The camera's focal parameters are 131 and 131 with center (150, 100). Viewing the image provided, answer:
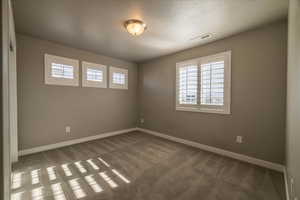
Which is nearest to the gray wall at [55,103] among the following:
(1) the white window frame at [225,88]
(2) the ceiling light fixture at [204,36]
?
(1) the white window frame at [225,88]

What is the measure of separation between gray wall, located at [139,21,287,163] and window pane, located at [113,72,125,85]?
212cm

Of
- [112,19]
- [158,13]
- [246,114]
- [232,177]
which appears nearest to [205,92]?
[246,114]

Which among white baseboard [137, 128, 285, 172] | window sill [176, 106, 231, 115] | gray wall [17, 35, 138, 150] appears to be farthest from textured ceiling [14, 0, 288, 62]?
white baseboard [137, 128, 285, 172]

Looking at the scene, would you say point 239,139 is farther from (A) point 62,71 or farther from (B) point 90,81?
(A) point 62,71

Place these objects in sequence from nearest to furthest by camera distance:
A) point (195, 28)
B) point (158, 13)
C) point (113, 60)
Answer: point (158, 13) → point (195, 28) → point (113, 60)

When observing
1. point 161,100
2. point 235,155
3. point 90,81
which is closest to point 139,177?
point 235,155

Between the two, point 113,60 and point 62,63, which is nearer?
point 62,63

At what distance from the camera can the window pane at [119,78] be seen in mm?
4184

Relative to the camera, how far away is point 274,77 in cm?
219

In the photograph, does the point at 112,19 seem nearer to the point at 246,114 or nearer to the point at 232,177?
the point at 246,114

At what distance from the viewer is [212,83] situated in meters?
2.91

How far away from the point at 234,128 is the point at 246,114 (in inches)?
14.0

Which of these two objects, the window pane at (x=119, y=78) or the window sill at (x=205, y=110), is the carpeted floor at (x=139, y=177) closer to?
the window sill at (x=205, y=110)

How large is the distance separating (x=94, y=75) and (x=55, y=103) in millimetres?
1197
